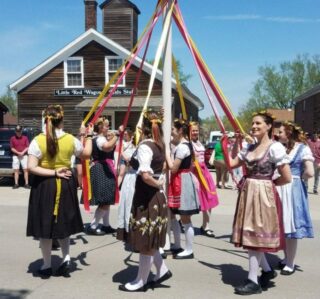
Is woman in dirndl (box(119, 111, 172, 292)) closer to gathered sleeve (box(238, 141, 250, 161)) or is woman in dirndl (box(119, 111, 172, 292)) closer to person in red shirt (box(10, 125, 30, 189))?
gathered sleeve (box(238, 141, 250, 161))

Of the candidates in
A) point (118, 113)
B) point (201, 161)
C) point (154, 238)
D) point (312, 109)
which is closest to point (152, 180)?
point (154, 238)

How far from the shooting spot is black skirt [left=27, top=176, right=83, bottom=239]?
4801 mm

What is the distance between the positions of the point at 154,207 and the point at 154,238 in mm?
297

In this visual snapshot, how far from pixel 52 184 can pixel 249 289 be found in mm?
2270

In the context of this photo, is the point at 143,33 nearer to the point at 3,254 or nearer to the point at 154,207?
the point at 154,207

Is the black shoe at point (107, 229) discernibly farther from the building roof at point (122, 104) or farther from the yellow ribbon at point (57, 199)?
the building roof at point (122, 104)

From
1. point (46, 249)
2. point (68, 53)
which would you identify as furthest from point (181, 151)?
point (68, 53)

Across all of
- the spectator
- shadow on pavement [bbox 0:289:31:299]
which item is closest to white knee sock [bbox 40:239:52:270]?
shadow on pavement [bbox 0:289:31:299]

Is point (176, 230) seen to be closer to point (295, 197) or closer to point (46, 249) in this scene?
point (295, 197)

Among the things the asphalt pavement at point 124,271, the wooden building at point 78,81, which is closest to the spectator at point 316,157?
the asphalt pavement at point 124,271

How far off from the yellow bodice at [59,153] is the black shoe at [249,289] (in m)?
2.18

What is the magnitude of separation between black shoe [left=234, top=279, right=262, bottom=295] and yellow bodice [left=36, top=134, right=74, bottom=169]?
2.18m

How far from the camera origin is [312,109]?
121 feet

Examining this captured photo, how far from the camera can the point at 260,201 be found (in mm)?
4457
